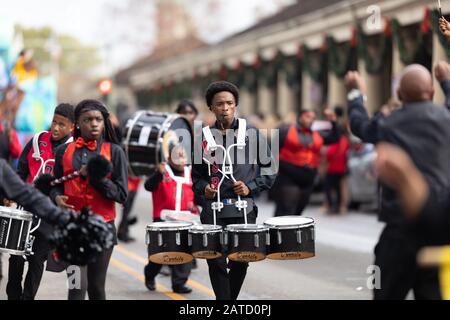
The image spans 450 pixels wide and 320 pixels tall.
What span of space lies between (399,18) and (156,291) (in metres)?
13.3

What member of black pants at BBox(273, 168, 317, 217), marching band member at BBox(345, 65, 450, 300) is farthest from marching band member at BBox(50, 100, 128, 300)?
black pants at BBox(273, 168, 317, 217)

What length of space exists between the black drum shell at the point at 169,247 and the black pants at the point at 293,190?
5.81 metres

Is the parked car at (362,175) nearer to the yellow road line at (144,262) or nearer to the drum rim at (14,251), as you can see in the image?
the yellow road line at (144,262)

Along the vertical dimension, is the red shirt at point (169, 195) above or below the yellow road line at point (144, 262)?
above

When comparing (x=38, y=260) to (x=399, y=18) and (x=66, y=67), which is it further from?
(x=66, y=67)

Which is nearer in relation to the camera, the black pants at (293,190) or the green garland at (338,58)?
the black pants at (293,190)

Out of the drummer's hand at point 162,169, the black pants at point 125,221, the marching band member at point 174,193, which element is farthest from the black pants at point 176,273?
the black pants at point 125,221

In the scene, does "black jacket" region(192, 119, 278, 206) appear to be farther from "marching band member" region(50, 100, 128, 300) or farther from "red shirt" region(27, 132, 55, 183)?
"red shirt" region(27, 132, 55, 183)

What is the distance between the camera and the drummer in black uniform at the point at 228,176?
9.71m

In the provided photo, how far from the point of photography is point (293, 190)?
15648 millimetres

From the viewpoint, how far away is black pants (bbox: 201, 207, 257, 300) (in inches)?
381

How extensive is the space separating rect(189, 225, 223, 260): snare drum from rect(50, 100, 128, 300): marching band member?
2.26 ft

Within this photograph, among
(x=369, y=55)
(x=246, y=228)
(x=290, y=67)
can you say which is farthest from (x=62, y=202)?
(x=290, y=67)

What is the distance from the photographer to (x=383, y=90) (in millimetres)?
31000
